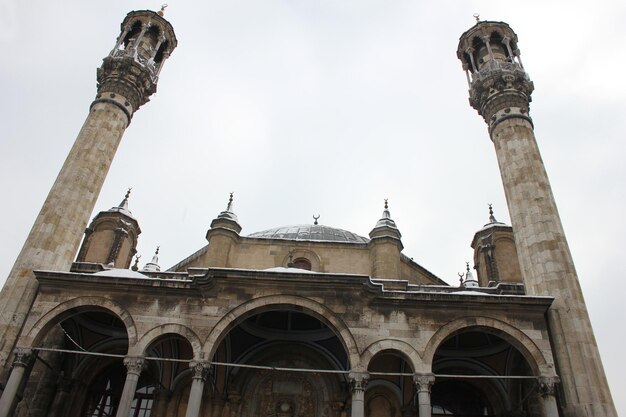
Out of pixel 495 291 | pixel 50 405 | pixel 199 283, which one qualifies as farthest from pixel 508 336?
pixel 50 405

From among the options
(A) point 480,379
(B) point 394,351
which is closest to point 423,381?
(B) point 394,351

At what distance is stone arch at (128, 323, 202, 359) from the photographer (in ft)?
40.6

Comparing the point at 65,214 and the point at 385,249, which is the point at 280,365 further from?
the point at 65,214

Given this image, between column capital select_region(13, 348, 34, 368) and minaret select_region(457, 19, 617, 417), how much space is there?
1302 centimetres

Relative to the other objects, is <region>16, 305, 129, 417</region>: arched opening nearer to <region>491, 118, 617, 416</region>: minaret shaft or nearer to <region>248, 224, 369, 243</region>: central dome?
<region>248, 224, 369, 243</region>: central dome

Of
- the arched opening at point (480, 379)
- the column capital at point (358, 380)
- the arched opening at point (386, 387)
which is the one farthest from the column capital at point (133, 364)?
the arched opening at point (480, 379)

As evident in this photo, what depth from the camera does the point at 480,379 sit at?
1548cm

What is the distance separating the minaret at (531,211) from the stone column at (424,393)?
3.45 m

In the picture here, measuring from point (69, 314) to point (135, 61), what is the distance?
11.2 metres

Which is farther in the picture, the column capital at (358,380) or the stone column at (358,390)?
the column capital at (358,380)

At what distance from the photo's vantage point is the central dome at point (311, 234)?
2334 centimetres

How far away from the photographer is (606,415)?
11844mm

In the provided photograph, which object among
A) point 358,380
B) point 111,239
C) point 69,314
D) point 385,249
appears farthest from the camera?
point 111,239

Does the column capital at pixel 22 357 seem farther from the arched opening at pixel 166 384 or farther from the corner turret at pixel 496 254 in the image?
the corner turret at pixel 496 254
